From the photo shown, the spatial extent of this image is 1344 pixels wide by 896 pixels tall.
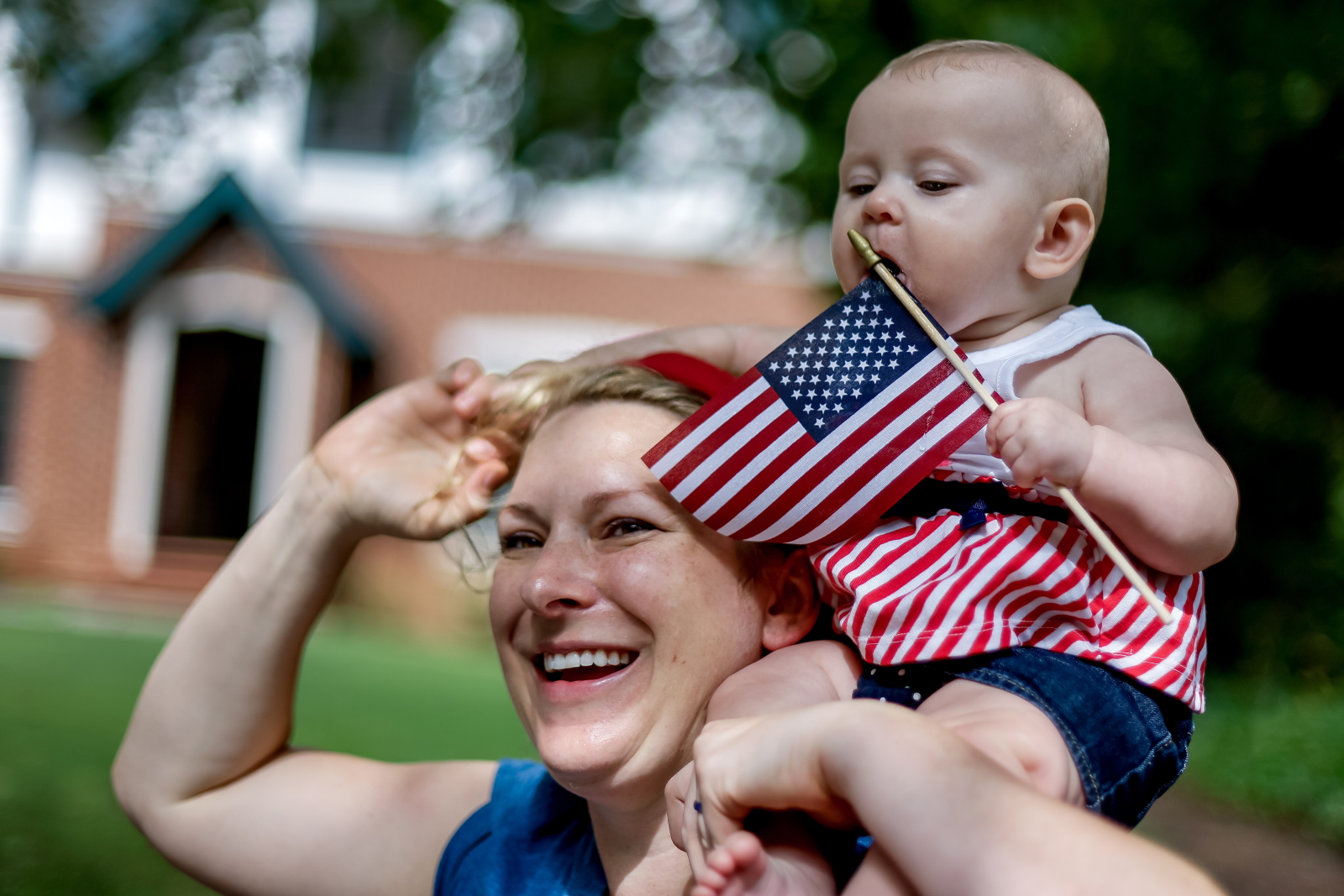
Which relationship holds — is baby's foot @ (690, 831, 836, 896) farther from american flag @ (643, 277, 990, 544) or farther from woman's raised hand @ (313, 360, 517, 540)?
woman's raised hand @ (313, 360, 517, 540)

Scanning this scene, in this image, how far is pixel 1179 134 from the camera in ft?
27.6

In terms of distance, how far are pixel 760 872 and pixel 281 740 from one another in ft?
4.95

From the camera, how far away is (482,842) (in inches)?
86.3

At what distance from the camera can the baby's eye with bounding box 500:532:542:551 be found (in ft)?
6.63

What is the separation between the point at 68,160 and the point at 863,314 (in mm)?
17061

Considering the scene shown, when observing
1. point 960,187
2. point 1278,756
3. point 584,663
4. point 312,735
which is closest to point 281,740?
point 584,663

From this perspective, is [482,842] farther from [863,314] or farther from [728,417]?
[863,314]

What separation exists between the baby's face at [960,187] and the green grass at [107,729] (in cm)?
296

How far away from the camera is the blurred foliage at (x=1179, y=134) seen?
747 cm

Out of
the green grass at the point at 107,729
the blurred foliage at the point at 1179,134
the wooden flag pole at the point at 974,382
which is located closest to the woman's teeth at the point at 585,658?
the wooden flag pole at the point at 974,382

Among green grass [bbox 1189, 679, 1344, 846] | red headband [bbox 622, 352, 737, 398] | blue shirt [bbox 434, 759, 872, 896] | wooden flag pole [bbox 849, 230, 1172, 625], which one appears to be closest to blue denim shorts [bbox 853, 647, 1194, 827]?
wooden flag pole [bbox 849, 230, 1172, 625]

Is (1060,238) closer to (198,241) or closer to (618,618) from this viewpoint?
(618,618)

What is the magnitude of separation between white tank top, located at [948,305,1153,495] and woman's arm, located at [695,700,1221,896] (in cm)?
47

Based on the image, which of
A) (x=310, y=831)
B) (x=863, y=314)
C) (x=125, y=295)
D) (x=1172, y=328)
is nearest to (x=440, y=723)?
(x=310, y=831)
